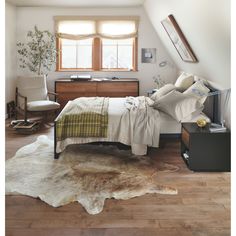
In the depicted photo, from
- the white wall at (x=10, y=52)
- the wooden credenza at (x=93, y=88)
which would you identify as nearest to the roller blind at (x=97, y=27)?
the white wall at (x=10, y=52)

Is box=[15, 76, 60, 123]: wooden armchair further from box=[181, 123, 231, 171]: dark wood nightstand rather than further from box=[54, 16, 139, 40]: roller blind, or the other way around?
box=[181, 123, 231, 171]: dark wood nightstand

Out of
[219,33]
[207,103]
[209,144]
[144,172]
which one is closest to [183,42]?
[207,103]

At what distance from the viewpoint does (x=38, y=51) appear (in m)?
7.47

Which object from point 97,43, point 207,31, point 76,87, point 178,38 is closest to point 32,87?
point 76,87

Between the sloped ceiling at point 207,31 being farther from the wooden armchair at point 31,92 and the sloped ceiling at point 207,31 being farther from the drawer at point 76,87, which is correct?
the wooden armchair at point 31,92

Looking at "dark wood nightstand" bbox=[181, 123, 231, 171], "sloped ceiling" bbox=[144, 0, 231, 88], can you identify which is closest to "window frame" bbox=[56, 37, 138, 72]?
"sloped ceiling" bbox=[144, 0, 231, 88]

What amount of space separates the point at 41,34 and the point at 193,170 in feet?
16.6

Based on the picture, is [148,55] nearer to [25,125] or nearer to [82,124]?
[25,125]

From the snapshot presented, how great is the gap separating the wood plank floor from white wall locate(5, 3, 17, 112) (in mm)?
4446

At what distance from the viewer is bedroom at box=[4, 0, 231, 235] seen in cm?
281

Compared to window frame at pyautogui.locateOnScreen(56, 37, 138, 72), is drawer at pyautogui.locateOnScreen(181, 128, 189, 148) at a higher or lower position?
lower

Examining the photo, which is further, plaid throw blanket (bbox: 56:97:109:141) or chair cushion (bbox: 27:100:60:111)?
chair cushion (bbox: 27:100:60:111)

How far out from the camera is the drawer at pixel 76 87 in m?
7.40

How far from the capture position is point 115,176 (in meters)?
3.68
